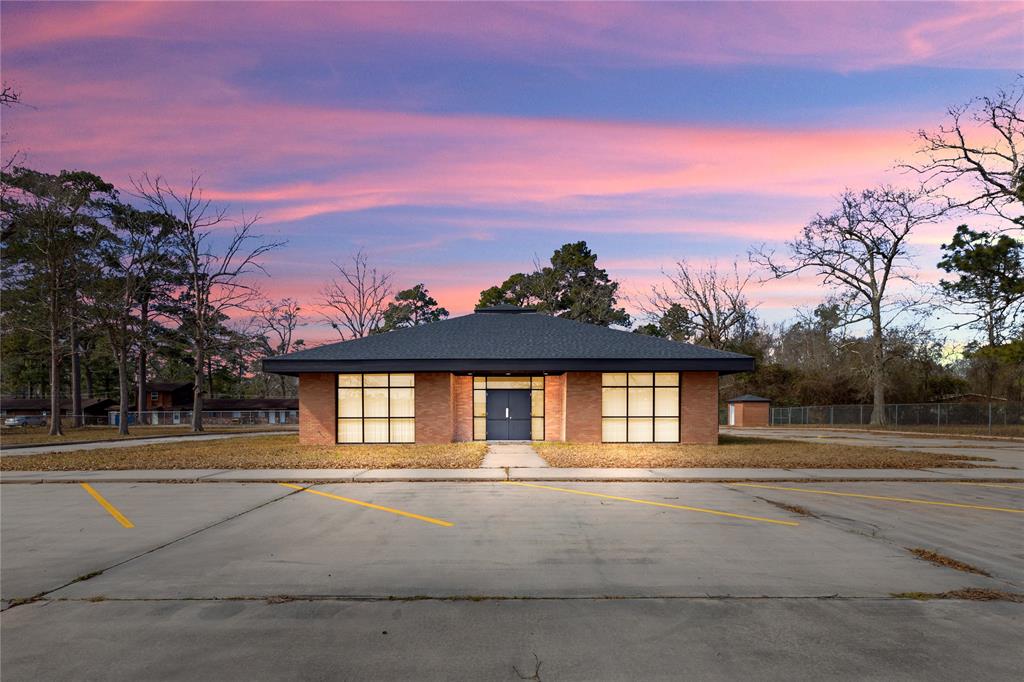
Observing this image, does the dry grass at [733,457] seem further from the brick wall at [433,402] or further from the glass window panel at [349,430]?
the glass window panel at [349,430]

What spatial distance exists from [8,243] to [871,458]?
55.6 meters

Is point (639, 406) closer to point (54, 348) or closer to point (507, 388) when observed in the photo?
point (507, 388)

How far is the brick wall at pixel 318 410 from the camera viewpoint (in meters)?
25.0

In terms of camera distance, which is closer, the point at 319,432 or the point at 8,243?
the point at 319,432

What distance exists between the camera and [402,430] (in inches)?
1006

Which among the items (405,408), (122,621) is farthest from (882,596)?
(405,408)

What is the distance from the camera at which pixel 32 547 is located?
332 inches

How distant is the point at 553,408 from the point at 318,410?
10224mm

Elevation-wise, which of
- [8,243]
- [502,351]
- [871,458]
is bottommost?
[871,458]

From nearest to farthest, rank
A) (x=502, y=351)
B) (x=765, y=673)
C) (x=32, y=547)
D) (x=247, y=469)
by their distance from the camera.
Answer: (x=765, y=673)
(x=32, y=547)
(x=247, y=469)
(x=502, y=351)

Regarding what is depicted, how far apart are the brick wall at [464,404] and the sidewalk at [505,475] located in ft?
32.7

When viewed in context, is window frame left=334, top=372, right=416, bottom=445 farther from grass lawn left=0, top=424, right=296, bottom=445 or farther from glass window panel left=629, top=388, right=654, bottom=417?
grass lawn left=0, top=424, right=296, bottom=445

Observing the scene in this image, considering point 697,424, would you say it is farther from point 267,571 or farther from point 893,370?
point 893,370

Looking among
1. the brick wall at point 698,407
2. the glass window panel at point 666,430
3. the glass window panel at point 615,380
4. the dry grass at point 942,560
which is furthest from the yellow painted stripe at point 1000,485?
the glass window panel at point 615,380
